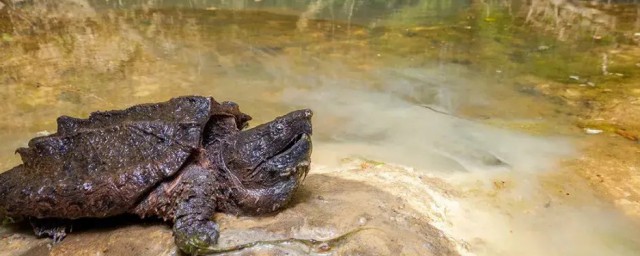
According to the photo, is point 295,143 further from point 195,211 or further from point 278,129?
point 195,211

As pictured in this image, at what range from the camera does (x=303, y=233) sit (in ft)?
7.84

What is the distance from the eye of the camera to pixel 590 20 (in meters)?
7.74

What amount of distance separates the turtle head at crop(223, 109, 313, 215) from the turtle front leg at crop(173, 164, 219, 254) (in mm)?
146

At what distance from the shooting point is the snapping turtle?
239 centimetres

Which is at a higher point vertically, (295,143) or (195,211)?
(295,143)

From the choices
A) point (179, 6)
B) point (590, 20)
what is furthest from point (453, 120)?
point (179, 6)

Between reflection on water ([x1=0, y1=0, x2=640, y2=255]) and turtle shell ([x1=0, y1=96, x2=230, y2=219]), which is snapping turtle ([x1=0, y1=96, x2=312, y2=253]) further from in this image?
reflection on water ([x1=0, y1=0, x2=640, y2=255])

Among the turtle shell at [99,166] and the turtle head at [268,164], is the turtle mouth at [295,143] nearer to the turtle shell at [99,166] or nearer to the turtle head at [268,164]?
the turtle head at [268,164]

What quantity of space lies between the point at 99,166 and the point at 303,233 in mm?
1084

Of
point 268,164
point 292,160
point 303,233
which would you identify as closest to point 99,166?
point 268,164

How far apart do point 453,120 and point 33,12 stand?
7079 mm

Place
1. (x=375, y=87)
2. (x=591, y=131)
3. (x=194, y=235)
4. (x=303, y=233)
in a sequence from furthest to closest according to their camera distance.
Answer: (x=375, y=87) → (x=591, y=131) → (x=303, y=233) → (x=194, y=235)

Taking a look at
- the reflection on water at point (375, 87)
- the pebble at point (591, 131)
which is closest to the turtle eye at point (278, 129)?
the reflection on water at point (375, 87)

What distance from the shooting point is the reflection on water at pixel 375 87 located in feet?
9.53
